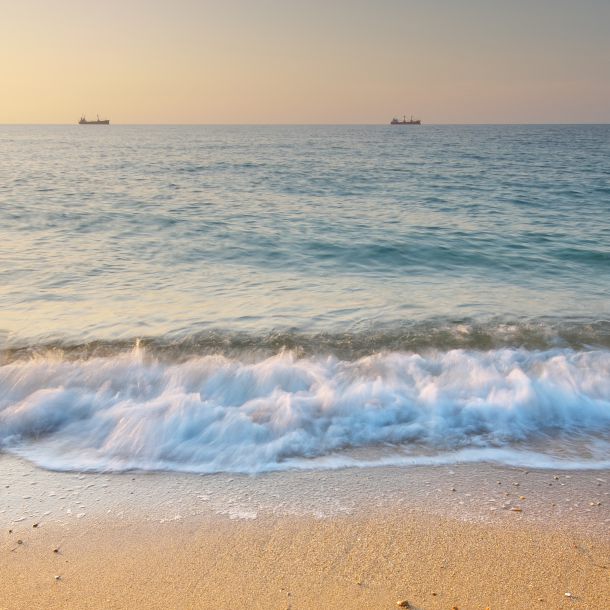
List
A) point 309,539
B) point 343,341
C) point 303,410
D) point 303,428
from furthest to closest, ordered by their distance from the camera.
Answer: point 343,341 → point 303,410 → point 303,428 → point 309,539

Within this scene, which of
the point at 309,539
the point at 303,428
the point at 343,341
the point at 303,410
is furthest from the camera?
the point at 343,341

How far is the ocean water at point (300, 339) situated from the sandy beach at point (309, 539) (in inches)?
11.1

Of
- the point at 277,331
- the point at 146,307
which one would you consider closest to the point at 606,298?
the point at 277,331

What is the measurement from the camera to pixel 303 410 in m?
4.70

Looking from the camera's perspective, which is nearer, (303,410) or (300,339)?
(303,410)

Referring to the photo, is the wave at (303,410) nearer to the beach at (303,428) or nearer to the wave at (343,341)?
the beach at (303,428)

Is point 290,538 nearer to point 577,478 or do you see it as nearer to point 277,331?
point 577,478

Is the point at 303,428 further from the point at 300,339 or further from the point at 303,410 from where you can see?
the point at 300,339

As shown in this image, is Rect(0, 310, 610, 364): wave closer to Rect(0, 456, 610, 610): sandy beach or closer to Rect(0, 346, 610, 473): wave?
Rect(0, 346, 610, 473): wave

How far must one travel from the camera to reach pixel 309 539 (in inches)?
125

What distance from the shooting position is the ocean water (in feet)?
14.3

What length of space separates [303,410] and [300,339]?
172 cm

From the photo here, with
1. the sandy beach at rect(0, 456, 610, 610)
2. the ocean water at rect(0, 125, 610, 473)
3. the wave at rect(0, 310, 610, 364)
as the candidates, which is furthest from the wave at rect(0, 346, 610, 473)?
the sandy beach at rect(0, 456, 610, 610)

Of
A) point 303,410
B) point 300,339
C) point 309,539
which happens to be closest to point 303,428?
point 303,410
